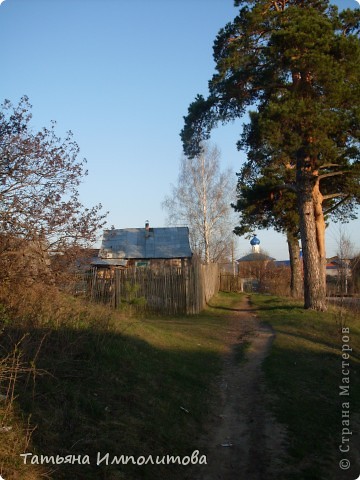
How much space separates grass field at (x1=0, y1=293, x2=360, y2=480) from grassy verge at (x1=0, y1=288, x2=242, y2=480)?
0.05 ft

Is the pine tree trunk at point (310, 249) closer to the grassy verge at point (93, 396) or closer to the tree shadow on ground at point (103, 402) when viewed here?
the grassy verge at point (93, 396)

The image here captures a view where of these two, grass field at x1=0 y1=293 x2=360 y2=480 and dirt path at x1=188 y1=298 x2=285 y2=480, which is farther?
dirt path at x1=188 y1=298 x2=285 y2=480

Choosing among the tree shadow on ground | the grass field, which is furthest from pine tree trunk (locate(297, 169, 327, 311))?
the tree shadow on ground

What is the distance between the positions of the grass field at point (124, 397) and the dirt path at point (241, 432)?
17 centimetres

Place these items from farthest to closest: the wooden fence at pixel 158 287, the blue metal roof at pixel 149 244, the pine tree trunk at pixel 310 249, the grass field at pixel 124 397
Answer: the blue metal roof at pixel 149 244 < the wooden fence at pixel 158 287 < the pine tree trunk at pixel 310 249 < the grass field at pixel 124 397

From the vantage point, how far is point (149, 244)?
110ft

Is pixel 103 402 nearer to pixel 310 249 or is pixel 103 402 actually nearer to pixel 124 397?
pixel 124 397

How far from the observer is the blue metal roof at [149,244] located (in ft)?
106

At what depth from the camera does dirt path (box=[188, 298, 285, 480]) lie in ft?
Result: 15.5

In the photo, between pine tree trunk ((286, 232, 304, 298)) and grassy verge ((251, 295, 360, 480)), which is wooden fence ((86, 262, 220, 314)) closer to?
grassy verge ((251, 295, 360, 480))

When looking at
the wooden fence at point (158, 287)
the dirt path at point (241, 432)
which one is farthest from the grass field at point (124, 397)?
the wooden fence at point (158, 287)

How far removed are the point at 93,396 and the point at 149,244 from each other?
27.9m

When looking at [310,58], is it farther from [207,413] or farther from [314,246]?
[207,413]

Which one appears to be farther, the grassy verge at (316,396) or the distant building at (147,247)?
the distant building at (147,247)
